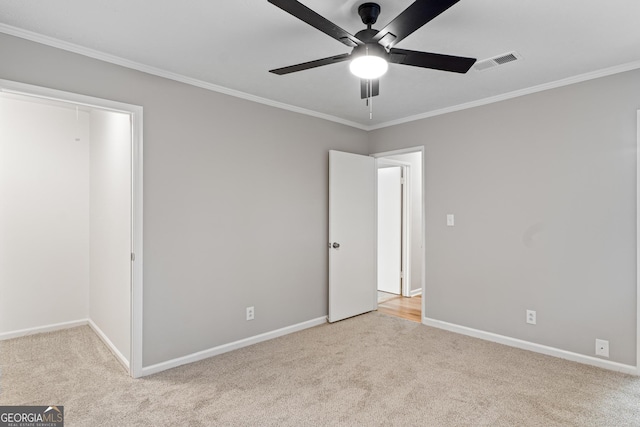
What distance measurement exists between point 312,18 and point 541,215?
9.04ft

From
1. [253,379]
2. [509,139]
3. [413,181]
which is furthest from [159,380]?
[413,181]

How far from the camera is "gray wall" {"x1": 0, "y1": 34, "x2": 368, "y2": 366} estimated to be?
2.69m

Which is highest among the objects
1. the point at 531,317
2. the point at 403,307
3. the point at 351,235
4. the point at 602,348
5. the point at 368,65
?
the point at 368,65

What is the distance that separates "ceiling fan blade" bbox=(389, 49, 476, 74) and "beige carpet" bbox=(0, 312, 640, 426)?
6.83 ft

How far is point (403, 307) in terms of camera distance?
4.76 m

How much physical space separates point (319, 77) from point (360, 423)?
2562 millimetres

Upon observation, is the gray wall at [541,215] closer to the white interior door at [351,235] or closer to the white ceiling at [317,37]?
the white ceiling at [317,37]

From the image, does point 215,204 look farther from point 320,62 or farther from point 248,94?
point 320,62

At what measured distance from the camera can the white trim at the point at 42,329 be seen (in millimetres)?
3589

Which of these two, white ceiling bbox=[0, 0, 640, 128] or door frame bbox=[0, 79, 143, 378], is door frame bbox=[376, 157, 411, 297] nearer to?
white ceiling bbox=[0, 0, 640, 128]

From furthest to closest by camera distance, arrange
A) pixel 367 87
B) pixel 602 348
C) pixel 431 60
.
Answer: pixel 602 348 → pixel 367 87 → pixel 431 60

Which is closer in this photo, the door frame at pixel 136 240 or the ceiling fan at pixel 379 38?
the ceiling fan at pixel 379 38

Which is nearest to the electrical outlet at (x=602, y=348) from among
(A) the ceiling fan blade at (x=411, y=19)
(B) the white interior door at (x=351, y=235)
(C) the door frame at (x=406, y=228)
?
(B) the white interior door at (x=351, y=235)

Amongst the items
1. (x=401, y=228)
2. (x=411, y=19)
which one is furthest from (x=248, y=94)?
(x=401, y=228)
